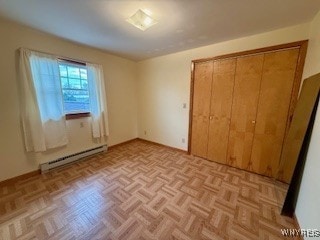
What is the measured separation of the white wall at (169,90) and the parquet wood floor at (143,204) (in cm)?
109

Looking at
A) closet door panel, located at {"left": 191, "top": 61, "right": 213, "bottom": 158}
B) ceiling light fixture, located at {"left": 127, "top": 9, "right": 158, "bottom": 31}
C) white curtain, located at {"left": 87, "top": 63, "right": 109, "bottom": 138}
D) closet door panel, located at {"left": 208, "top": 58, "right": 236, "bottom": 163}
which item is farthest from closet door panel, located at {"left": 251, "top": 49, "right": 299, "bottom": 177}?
white curtain, located at {"left": 87, "top": 63, "right": 109, "bottom": 138}

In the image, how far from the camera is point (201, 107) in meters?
2.94

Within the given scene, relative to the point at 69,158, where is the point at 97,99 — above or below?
above

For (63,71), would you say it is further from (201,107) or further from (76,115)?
(201,107)

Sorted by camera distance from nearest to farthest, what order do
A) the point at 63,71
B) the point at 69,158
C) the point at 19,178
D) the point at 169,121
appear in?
the point at 19,178 < the point at 63,71 < the point at 69,158 < the point at 169,121

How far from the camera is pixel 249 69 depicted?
2334mm

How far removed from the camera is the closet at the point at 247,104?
2082mm

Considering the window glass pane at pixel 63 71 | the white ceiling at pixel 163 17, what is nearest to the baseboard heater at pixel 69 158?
the window glass pane at pixel 63 71

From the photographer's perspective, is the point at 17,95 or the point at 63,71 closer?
the point at 17,95

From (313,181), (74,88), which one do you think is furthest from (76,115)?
(313,181)

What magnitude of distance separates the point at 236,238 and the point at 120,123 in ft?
10.6

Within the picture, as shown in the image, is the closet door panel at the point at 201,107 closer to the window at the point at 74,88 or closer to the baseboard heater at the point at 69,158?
the baseboard heater at the point at 69,158

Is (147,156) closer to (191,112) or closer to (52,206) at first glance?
(191,112)

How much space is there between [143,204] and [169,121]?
211 centimetres
